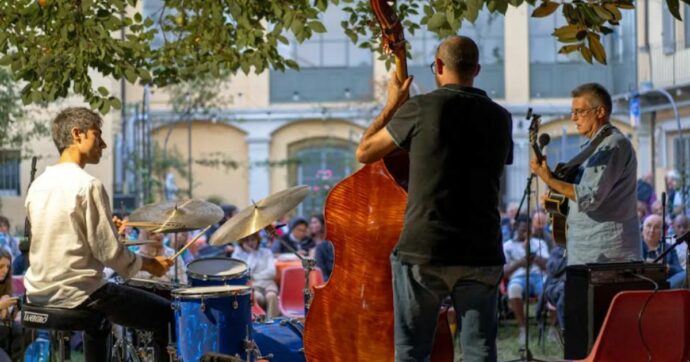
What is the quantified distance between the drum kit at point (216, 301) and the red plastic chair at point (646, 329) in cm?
198

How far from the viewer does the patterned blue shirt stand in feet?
21.7

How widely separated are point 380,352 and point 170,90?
2174cm

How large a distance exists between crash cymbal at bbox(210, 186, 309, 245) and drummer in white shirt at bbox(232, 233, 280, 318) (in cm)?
443

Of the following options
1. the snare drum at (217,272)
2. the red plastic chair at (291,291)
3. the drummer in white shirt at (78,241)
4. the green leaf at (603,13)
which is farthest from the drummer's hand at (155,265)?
the red plastic chair at (291,291)

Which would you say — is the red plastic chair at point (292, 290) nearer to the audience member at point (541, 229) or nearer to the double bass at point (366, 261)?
the audience member at point (541, 229)

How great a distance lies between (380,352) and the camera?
17.9ft

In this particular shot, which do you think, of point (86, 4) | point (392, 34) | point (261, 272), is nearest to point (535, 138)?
point (392, 34)

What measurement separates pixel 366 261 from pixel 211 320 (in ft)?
5.85

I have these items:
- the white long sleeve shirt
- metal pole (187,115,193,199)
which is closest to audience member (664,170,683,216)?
the white long sleeve shirt

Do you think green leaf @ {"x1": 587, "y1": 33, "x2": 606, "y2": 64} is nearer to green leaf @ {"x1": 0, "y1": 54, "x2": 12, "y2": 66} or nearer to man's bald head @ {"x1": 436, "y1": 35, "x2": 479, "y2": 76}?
man's bald head @ {"x1": 436, "y1": 35, "x2": 479, "y2": 76}

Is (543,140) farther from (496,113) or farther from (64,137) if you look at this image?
(64,137)

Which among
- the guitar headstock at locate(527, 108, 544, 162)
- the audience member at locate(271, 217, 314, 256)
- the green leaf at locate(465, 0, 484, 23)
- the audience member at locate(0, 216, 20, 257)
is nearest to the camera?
the green leaf at locate(465, 0, 484, 23)

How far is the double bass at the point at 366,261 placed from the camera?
540cm

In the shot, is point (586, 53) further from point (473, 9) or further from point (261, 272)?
point (261, 272)
